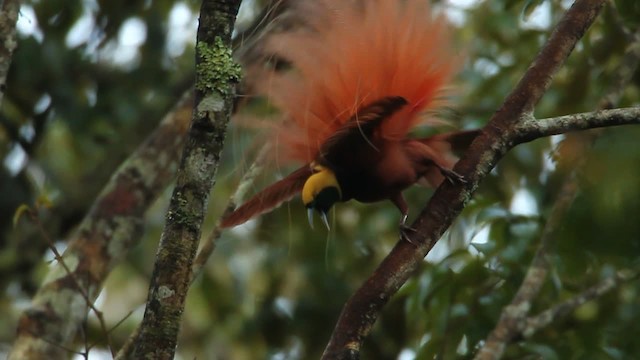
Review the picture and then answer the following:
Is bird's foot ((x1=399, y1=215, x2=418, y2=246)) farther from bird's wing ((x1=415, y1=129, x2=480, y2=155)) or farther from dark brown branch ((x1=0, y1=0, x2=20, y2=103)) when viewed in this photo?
dark brown branch ((x1=0, y1=0, x2=20, y2=103))

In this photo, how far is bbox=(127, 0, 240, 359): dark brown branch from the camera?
2234 millimetres

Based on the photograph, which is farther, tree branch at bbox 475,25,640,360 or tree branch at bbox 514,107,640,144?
tree branch at bbox 475,25,640,360

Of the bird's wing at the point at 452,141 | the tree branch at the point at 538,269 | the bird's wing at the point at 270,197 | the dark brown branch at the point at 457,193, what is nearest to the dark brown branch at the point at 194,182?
the dark brown branch at the point at 457,193

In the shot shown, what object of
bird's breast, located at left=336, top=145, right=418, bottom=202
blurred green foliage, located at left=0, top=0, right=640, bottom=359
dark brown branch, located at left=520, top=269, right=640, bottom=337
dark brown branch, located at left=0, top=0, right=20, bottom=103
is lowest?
dark brown branch, located at left=520, top=269, right=640, bottom=337

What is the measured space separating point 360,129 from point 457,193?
1.55 ft

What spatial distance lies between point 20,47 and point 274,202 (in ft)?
6.31

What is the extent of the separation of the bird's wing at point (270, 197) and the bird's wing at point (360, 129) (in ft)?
0.48

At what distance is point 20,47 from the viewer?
4.74m

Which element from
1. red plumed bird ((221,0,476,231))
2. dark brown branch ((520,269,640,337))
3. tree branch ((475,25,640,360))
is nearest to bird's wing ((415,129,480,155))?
red plumed bird ((221,0,476,231))

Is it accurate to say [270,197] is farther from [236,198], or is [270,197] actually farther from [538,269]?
[538,269]

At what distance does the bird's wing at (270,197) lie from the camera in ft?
10.4

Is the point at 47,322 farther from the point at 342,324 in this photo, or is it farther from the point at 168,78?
the point at 168,78

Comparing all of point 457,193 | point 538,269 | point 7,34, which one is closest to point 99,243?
point 7,34

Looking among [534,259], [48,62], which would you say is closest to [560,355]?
[534,259]
